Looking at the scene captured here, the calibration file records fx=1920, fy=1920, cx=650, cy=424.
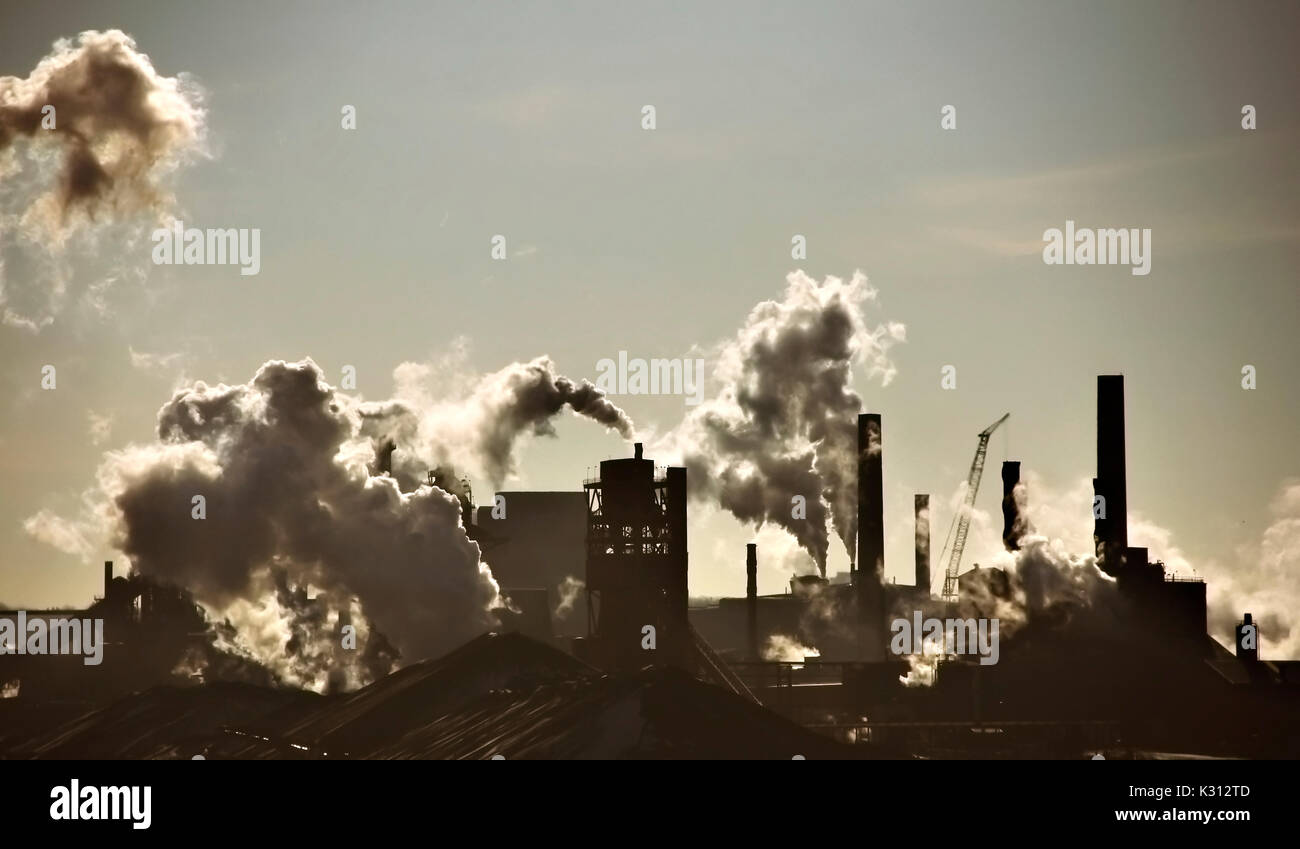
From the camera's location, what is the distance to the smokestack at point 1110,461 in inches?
3292

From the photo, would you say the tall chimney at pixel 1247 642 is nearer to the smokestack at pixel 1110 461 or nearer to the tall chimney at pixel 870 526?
the smokestack at pixel 1110 461

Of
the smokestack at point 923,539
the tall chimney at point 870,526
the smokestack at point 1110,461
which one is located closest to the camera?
the smokestack at point 1110,461

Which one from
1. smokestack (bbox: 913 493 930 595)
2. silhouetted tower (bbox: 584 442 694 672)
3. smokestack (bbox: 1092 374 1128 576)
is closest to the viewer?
silhouetted tower (bbox: 584 442 694 672)

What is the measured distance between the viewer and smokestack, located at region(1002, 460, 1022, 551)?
3504 inches

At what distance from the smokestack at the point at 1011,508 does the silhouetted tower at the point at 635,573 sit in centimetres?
1859

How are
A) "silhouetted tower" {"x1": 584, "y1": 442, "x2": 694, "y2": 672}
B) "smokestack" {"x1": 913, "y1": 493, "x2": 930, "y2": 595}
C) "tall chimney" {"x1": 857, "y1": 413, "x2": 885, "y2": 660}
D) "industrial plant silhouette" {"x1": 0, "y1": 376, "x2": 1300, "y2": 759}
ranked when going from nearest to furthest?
"industrial plant silhouette" {"x1": 0, "y1": 376, "x2": 1300, "y2": 759} < "silhouetted tower" {"x1": 584, "y1": 442, "x2": 694, "y2": 672} < "tall chimney" {"x1": 857, "y1": 413, "x2": 885, "y2": 660} < "smokestack" {"x1": 913, "y1": 493, "x2": 930, "y2": 595}
